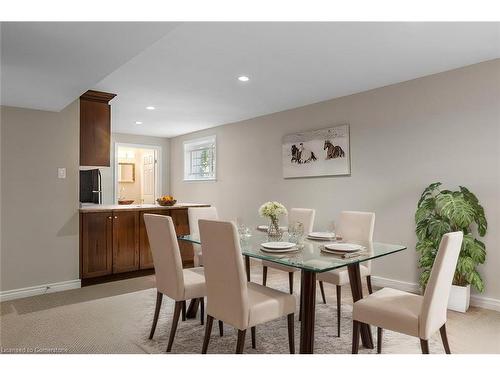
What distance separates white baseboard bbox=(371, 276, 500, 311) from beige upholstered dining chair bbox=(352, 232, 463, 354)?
166 centimetres

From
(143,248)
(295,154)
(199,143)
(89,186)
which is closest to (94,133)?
(89,186)

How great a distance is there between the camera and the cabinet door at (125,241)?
172 inches

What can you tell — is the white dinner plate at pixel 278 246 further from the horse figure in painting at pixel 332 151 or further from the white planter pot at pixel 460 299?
the horse figure in painting at pixel 332 151

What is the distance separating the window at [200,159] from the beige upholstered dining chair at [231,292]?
185 inches

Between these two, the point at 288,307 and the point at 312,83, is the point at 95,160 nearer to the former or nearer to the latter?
the point at 312,83

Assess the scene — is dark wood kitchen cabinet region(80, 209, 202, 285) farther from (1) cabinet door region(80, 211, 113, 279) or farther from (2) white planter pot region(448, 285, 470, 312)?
(2) white planter pot region(448, 285, 470, 312)

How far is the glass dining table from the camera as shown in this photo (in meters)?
2.06

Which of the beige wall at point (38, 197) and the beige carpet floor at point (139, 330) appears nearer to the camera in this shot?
the beige carpet floor at point (139, 330)

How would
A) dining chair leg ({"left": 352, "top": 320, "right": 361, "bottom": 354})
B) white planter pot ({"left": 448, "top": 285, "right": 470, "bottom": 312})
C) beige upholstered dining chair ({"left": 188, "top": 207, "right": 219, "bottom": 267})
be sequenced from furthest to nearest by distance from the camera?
1. beige upholstered dining chair ({"left": 188, "top": 207, "right": 219, "bottom": 267})
2. white planter pot ({"left": 448, "top": 285, "right": 470, "bottom": 312})
3. dining chair leg ({"left": 352, "top": 320, "right": 361, "bottom": 354})

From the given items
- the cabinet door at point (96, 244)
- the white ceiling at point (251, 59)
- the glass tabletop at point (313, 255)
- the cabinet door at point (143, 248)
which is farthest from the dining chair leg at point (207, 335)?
the cabinet door at point (143, 248)

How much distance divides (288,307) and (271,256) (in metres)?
0.34

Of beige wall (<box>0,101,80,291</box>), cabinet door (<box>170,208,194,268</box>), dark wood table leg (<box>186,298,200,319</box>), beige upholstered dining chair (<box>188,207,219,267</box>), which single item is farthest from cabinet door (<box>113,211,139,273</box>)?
dark wood table leg (<box>186,298,200,319</box>)

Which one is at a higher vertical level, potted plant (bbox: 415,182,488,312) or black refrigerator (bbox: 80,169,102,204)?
black refrigerator (bbox: 80,169,102,204)
